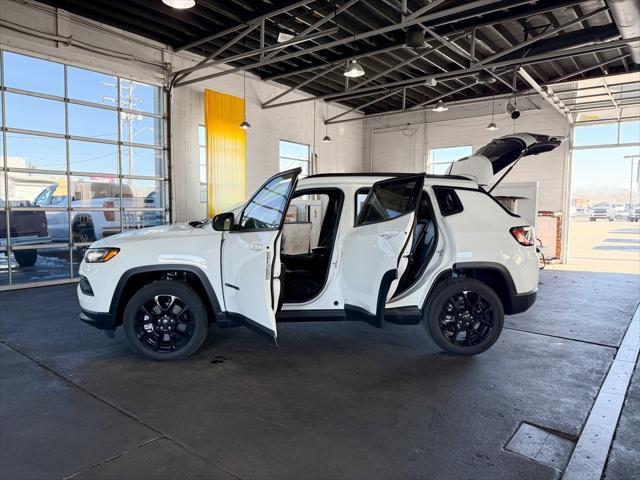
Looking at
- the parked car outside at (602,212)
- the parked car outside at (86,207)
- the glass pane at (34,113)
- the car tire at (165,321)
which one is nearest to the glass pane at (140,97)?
the glass pane at (34,113)

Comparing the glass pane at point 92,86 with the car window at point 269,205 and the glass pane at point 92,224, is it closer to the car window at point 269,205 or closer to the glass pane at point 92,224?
the glass pane at point 92,224

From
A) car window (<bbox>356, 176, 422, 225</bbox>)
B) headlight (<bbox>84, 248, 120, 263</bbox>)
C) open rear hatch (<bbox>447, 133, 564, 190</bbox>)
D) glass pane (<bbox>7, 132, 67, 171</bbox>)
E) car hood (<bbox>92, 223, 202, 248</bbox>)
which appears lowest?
headlight (<bbox>84, 248, 120, 263</bbox>)

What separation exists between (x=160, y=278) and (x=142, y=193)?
19.9 feet

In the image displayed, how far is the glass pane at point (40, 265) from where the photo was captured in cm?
743

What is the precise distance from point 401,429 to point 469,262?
5.83 feet

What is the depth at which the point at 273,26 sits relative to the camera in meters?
8.30

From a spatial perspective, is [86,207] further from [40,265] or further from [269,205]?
[269,205]

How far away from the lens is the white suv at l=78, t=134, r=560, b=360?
11.1ft

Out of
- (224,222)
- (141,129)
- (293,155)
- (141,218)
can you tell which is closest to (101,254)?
(224,222)

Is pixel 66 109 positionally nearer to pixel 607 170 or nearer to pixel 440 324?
pixel 440 324

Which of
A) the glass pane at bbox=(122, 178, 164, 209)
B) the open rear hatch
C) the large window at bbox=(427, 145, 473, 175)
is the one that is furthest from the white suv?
the large window at bbox=(427, 145, 473, 175)

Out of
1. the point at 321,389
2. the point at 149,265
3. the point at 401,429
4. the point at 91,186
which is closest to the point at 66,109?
the point at 91,186

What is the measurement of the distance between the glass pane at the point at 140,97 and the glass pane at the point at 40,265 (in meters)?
3.22

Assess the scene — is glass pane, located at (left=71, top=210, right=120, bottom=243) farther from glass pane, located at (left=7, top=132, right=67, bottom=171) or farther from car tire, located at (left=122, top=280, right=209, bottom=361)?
car tire, located at (left=122, top=280, right=209, bottom=361)
